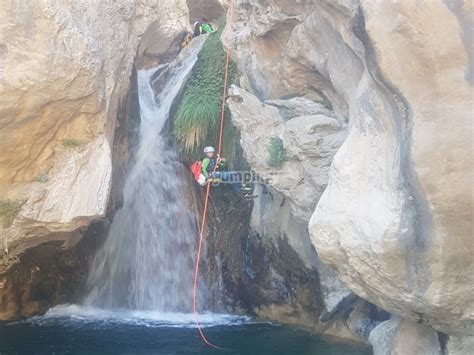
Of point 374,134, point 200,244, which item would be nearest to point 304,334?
point 200,244

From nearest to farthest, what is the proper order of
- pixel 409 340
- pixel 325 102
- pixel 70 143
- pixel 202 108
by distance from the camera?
pixel 409 340 → pixel 70 143 → pixel 325 102 → pixel 202 108

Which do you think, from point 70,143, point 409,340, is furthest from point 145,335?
point 409,340

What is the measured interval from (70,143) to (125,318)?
3.52 metres

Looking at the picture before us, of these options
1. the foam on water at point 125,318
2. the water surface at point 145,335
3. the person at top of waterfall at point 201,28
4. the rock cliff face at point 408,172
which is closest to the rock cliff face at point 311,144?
the rock cliff face at point 408,172

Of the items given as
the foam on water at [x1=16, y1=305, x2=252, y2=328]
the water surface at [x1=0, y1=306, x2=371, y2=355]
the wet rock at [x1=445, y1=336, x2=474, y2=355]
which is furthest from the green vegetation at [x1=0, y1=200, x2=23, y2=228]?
the wet rock at [x1=445, y1=336, x2=474, y2=355]

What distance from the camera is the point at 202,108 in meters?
11.2

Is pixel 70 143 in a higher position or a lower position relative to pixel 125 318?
higher

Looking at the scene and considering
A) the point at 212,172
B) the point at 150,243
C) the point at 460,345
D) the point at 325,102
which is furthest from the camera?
the point at 150,243

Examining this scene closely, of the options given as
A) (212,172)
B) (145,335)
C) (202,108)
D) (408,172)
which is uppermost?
(202,108)

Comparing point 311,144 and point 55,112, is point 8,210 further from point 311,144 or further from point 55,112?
point 311,144

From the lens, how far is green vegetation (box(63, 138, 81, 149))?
8867 millimetres

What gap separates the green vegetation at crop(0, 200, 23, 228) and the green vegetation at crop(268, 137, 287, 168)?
11.9 feet

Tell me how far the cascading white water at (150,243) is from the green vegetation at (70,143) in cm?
254

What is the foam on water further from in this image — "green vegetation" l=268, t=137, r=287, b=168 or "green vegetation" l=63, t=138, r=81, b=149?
"green vegetation" l=63, t=138, r=81, b=149
